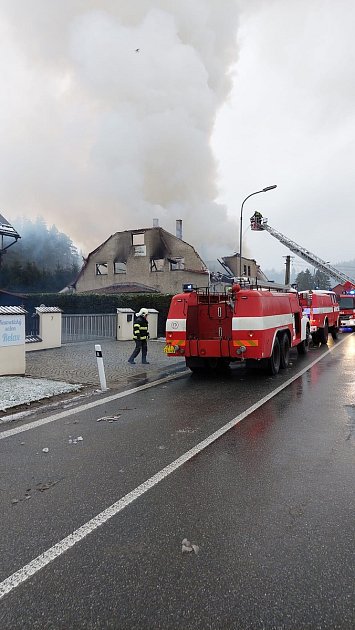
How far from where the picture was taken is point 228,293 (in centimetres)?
959

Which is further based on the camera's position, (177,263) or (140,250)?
(140,250)

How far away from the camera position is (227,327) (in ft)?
31.5

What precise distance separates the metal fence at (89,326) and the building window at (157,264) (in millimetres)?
21353

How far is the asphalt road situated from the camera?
7.57 feet

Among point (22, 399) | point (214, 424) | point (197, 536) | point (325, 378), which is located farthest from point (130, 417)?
point (325, 378)

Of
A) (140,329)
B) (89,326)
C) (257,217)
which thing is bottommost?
(140,329)

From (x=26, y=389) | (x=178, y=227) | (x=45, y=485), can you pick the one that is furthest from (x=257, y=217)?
(x=45, y=485)

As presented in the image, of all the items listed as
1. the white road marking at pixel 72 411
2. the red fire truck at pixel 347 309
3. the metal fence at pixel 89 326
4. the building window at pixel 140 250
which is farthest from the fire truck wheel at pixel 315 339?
the building window at pixel 140 250

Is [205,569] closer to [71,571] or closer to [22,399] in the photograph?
[71,571]

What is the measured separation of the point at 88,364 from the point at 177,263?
2845cm

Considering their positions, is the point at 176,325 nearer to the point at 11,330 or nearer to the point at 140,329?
the point at 140,329

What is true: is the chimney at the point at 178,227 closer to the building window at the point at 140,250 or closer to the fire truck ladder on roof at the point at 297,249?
the building window at the point at 140,250

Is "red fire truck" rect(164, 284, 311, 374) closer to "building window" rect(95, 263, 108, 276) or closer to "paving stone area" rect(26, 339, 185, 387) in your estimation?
"paving stone area" rect(26, 339, 185, 387)

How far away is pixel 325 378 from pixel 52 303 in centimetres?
2150
